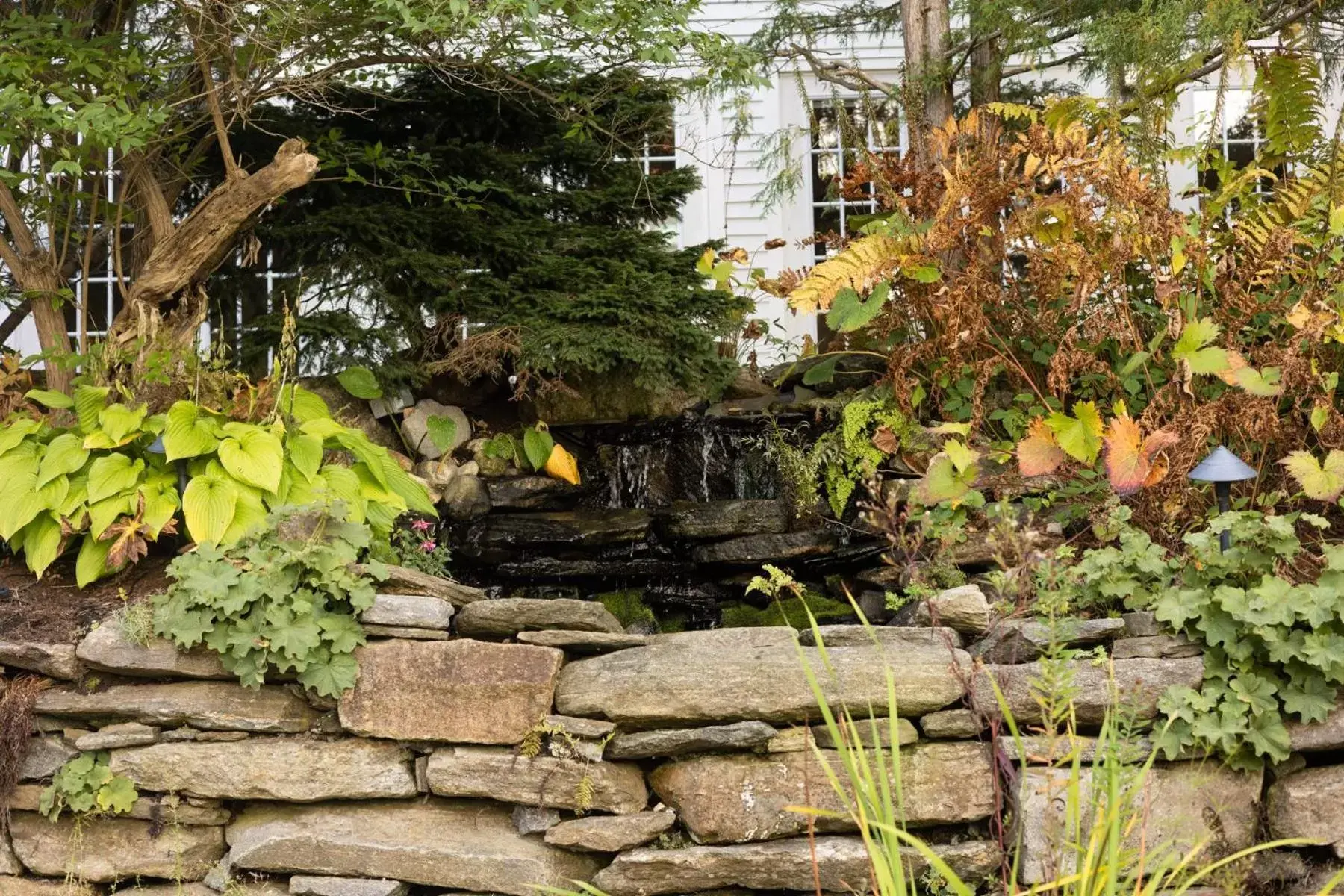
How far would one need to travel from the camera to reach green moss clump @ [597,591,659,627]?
453 cm

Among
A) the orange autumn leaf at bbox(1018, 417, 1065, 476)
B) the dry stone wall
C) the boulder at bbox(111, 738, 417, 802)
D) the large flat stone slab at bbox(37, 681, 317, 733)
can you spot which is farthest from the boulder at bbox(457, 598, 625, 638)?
the orange autumn leaf at bbox(1018, 417, 1065, 476)

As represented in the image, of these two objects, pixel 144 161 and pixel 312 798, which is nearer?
pixel 312 798

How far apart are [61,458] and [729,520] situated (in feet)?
8.06

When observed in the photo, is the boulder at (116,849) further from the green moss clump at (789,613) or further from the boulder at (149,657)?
the green moss clump at (789,613)

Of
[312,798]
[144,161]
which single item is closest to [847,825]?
[312,798]

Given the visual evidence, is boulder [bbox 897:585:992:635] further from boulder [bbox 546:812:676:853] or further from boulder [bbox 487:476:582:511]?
boulder [bbox 487:476:582:511]

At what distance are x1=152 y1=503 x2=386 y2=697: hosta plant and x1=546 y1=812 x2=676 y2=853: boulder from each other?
0.75 meters

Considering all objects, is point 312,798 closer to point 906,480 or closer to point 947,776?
point 947,776

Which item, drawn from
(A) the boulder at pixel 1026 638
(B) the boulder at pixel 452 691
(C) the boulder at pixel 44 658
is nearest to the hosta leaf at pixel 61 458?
(C) the boulder at pixel 44 658

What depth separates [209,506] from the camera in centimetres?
Result: 372

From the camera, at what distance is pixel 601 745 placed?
3.33 metres

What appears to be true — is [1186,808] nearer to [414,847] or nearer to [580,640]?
[580,640]

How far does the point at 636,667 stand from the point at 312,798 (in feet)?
3.38

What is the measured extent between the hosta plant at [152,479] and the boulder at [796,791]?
4.76ft
